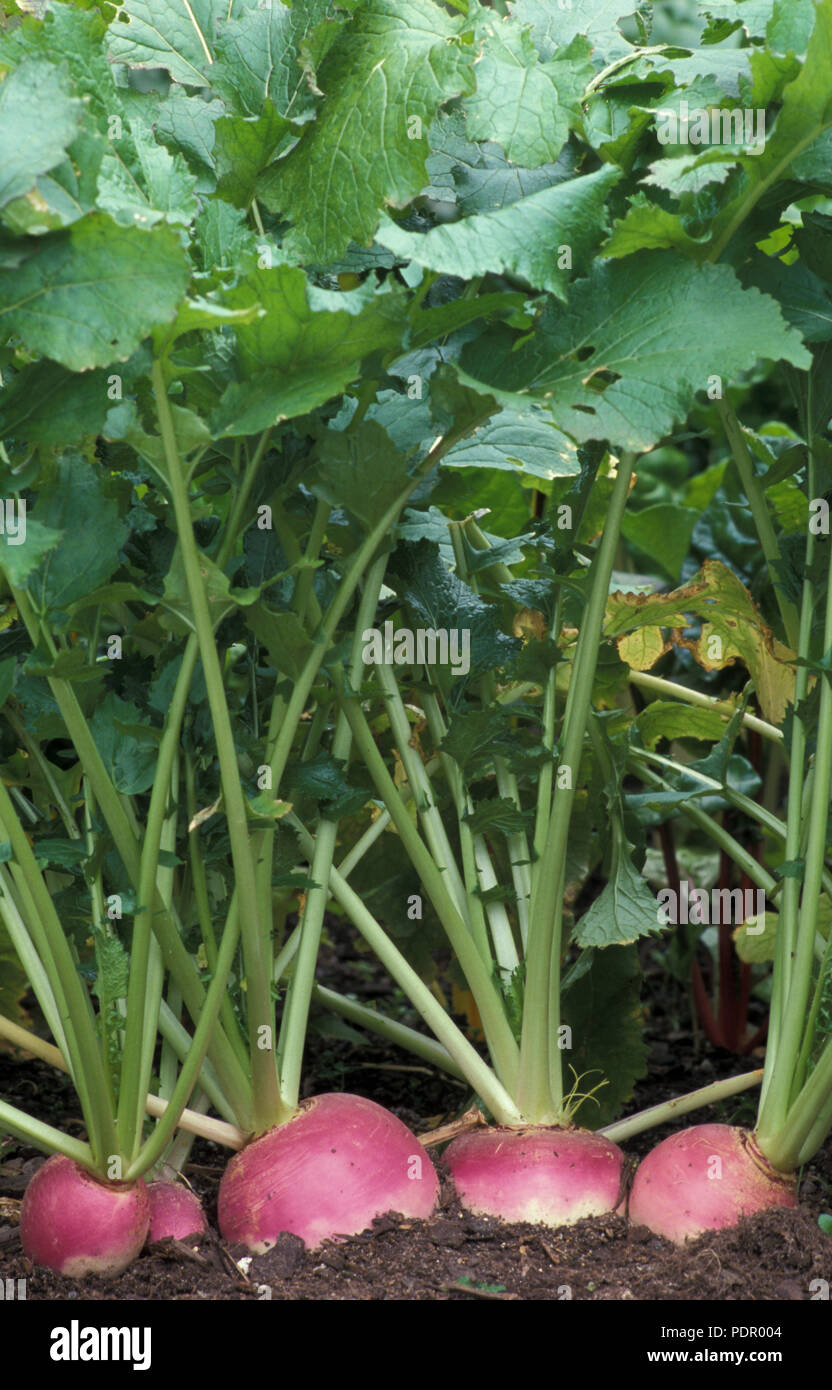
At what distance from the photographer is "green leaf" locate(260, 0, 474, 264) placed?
120 cm

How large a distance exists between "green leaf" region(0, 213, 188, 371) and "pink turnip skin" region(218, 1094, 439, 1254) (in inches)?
33.8

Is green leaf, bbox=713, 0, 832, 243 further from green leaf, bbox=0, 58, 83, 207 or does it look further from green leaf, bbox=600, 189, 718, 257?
green leaf, bbox=0, 58, 83, 207

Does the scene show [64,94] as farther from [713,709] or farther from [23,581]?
[713,709]

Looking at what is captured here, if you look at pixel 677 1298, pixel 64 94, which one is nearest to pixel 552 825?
pixel 677 1298

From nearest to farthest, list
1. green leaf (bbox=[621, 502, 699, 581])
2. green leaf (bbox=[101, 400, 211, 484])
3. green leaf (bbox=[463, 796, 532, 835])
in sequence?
green leaf (bbox=[101, 400, 211, 484])
green leaf (bbox=[463, 796, 532, 835])
green leaf (bbox=[621, 502, 699, 581])

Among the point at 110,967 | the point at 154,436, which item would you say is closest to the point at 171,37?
the point at 154,436

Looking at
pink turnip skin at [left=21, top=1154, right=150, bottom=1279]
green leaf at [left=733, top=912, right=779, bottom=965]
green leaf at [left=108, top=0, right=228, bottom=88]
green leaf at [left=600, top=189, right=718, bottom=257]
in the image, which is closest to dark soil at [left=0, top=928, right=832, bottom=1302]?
pink turnip skin at [left=21, top=1154, right=150, bottom=1279]

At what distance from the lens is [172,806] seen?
1.37 m

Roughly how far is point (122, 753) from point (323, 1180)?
1.72ft

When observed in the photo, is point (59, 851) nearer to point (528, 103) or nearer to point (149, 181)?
point (149, 181)

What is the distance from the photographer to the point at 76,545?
4.07 ft

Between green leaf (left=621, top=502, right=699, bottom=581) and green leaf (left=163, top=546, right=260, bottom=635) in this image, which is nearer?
green leaf (left=163, top=546, right=260, bottom=635)

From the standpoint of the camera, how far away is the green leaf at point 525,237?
3.62ft
